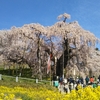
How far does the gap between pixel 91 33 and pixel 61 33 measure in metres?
3.76

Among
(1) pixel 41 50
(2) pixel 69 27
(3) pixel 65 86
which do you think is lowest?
(3) pixel 65 86

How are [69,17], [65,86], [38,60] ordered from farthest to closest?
1. [69,17]
2. [38,60]
3. [65,86]

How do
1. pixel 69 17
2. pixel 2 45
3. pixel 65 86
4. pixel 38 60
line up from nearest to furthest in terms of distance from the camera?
pixel 65 86 < pixel 38 60 < pixel 69 17 < pixel 2 45

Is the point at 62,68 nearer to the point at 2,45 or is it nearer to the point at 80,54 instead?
the point at 80,54

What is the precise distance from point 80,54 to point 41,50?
14.4 ft

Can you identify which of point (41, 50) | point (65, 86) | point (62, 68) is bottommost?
point (65, 86)

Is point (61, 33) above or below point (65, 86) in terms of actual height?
above

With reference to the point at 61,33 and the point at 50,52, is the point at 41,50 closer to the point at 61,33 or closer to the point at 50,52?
the point at 50,52

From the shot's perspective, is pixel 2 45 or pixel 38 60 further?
pixel 2 45

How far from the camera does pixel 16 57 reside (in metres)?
32.5

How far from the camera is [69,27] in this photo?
99.3 ft

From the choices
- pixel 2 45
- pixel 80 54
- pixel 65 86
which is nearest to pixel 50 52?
pixel 80 54

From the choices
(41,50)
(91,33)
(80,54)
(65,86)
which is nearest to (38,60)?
(41,50)

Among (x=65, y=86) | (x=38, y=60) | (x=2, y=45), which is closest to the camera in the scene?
(x=65, y=86)
